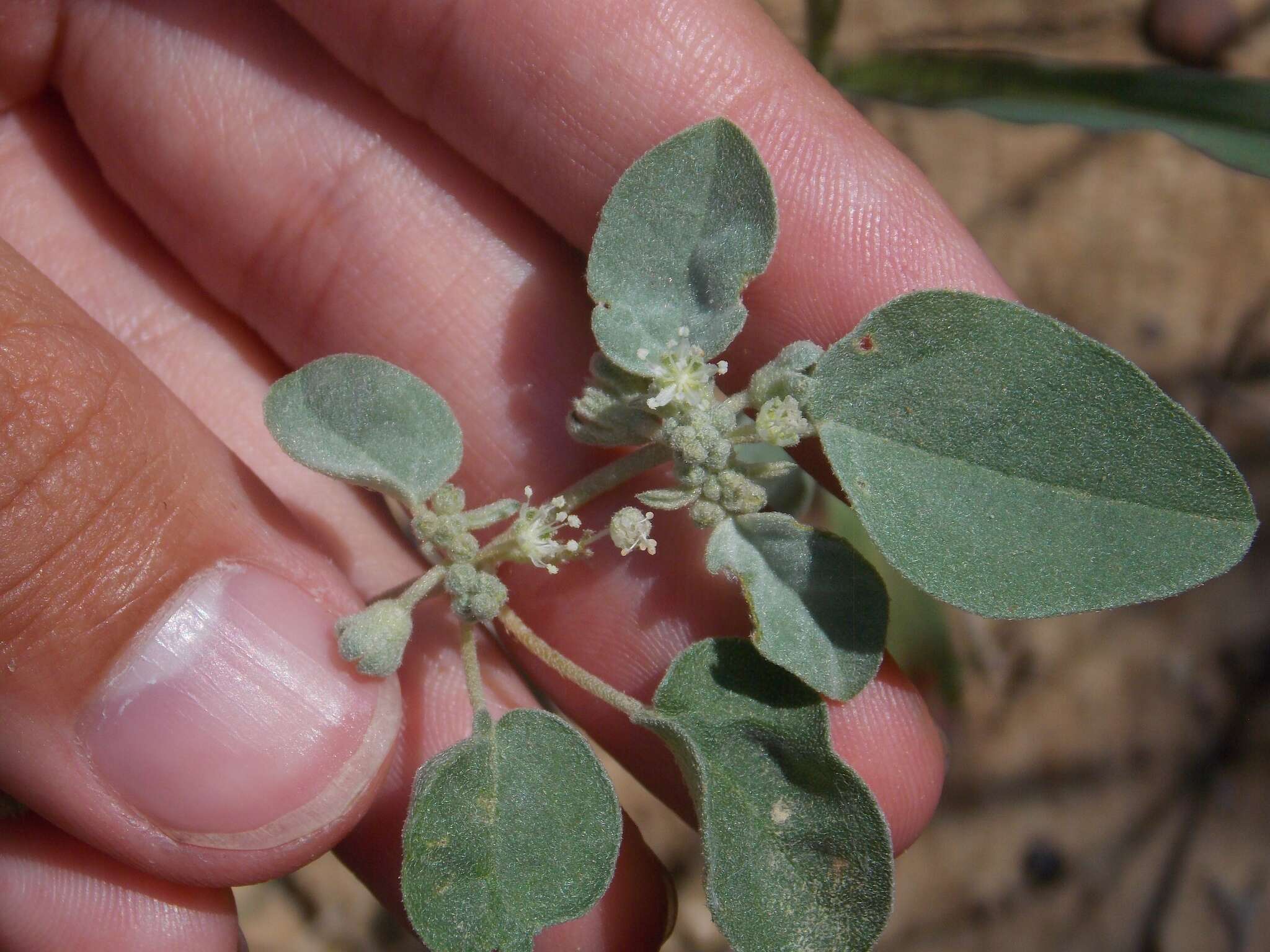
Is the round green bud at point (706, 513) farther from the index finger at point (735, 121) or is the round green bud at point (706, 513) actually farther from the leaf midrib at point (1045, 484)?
the index finger at point (735, 121)

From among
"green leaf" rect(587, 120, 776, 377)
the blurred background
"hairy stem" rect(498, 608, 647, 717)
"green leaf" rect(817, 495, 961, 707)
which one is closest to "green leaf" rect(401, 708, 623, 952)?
"hairy stem" rect(498, 608, 647, 717)

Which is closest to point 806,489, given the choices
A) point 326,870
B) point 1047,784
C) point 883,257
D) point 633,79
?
point 883,257

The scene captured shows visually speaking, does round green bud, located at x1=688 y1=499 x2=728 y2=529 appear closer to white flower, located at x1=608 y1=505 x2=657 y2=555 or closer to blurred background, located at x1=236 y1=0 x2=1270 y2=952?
white flower, located at x1=608 y1=505 x2=657 y2=555

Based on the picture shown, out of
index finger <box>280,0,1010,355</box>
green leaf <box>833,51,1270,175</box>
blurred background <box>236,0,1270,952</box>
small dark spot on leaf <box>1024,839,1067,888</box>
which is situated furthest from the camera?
small dark spot on leaf <box>1024,839,1067,888</box>

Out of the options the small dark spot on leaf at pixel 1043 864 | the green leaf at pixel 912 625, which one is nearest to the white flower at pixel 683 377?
the green leaf at pixel 912 625

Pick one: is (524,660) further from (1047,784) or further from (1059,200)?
(1059,200)

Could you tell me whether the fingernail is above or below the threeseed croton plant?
below
